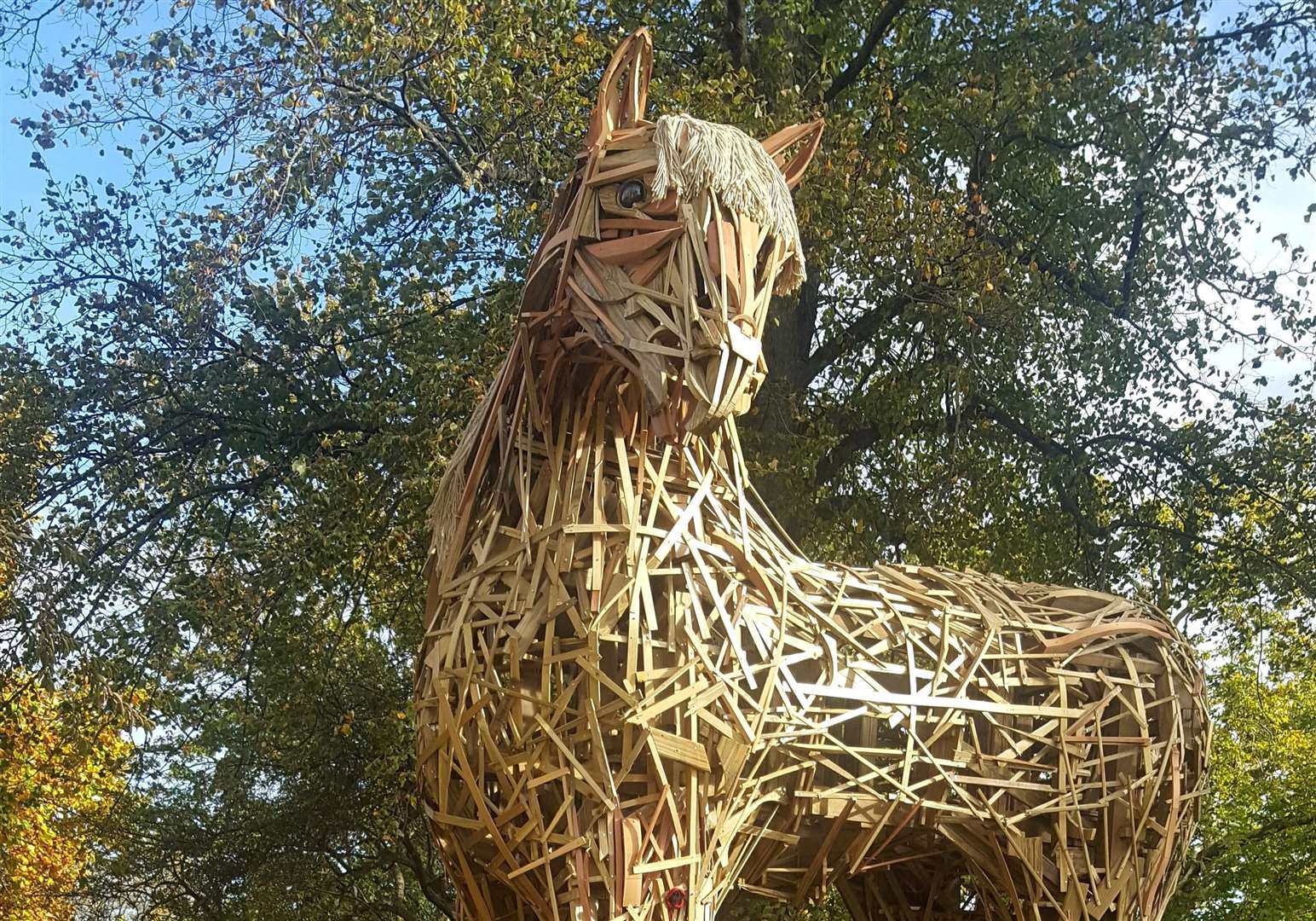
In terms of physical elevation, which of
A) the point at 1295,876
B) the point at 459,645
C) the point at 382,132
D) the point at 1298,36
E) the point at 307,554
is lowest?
the point at 1295,876

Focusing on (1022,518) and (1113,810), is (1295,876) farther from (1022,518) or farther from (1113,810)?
(1113,810)

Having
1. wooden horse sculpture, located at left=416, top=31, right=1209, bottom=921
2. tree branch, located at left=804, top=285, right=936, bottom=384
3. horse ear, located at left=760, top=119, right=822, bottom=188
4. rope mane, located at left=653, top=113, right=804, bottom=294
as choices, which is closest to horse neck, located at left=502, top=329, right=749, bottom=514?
wooden horse sculpture, located at left=416, top=31, right=1209, bottom=921

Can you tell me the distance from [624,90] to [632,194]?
0.56 m

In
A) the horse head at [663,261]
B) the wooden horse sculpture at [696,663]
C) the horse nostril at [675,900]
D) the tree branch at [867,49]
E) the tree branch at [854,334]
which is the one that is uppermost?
the tree branch at [867,49]

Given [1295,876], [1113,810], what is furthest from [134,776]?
[1295,876]

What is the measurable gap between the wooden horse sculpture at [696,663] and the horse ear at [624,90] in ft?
0.04

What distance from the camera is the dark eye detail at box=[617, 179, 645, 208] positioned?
4.12 m

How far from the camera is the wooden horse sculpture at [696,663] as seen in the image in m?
3.94

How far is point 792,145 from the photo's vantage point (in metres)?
4.84

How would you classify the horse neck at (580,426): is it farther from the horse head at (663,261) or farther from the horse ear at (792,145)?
the horse ear at (792,145)

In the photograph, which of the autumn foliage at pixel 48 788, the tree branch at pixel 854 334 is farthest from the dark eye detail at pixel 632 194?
the tree branch at pixel 854 334

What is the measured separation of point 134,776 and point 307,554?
3691 mm

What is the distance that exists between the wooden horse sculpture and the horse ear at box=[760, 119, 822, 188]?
0.06 ft

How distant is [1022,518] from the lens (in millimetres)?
10133
